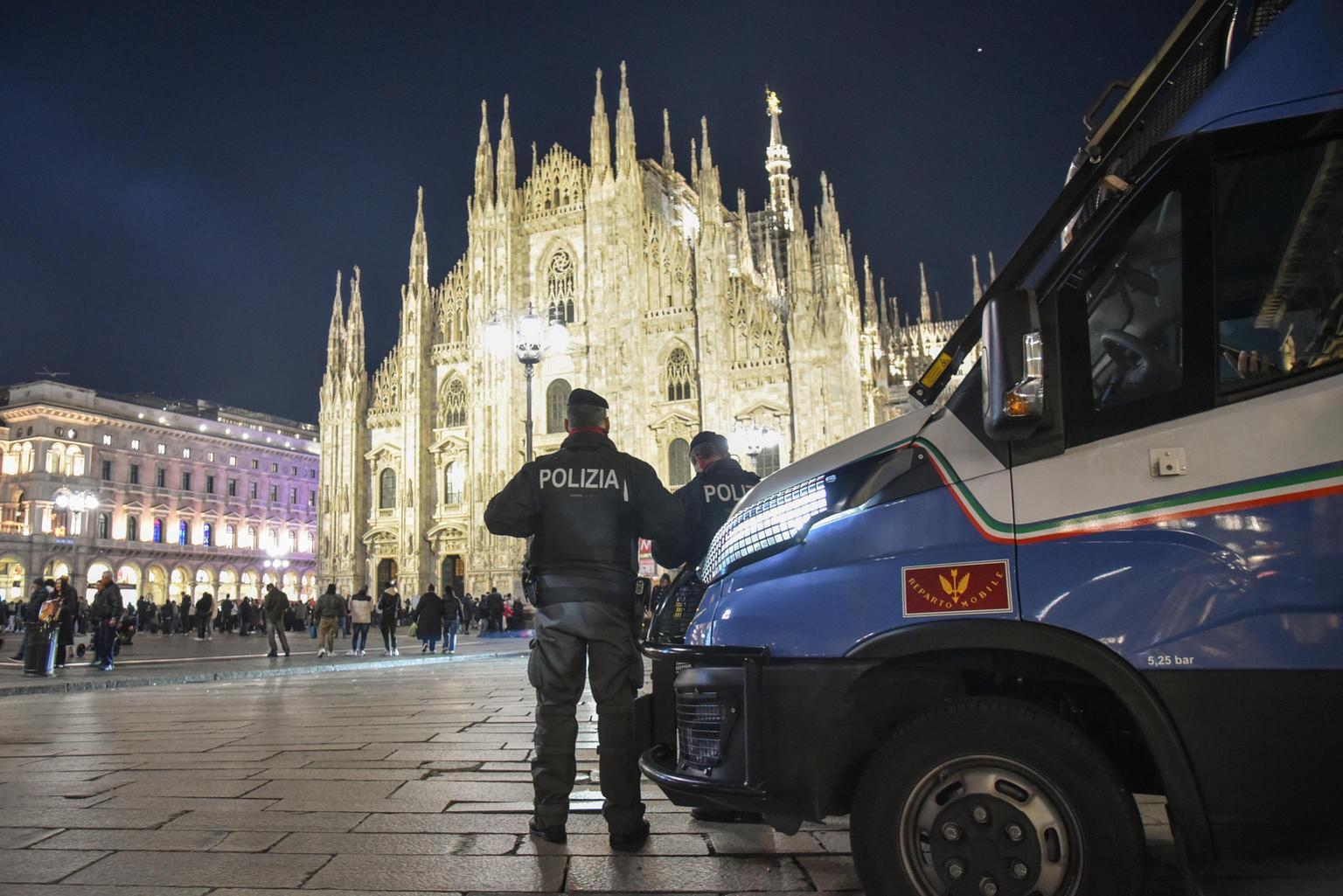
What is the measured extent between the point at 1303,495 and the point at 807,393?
32824 mm

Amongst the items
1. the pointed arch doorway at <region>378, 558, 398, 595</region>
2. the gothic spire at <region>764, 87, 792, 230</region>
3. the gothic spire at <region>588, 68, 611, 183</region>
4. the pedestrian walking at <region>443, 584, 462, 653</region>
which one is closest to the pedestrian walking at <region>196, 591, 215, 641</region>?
the pedestrian walking at <region>443, 584, 462, 653</region>

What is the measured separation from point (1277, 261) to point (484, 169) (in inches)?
1677

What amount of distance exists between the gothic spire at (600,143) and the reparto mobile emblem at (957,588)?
3898cm

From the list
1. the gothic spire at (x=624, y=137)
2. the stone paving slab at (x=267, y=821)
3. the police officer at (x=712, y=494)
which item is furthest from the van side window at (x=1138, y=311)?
the gothic spire at (x=624, y=137)

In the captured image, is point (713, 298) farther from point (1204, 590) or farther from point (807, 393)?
point (1204, 590)

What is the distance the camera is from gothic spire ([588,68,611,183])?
39906 mm

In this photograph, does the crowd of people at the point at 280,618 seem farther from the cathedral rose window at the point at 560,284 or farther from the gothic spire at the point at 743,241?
the gothic spire at the point at 743,241

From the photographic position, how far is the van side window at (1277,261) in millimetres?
2502

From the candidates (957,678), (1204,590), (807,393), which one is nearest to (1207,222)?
(1204,590)

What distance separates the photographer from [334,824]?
13.1ft

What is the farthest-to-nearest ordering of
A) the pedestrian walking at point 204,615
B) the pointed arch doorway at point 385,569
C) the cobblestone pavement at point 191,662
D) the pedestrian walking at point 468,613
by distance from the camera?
the pointed arch doorway at point 385,569 < the pedestrian walking at point 468,613 < the pedestrian walking at point 204,615 < the cobblestone pavement at point 191,662

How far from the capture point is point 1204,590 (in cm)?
237

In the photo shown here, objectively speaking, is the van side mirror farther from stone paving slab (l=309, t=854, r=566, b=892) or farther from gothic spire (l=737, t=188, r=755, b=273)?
gothic spire (l=737, t=188, r=755, b=273)

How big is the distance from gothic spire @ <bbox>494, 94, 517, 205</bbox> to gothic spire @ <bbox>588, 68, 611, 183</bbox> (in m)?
4.11
